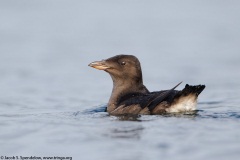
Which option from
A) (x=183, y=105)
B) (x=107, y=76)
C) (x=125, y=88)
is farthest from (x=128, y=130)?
(x=107, y=76)

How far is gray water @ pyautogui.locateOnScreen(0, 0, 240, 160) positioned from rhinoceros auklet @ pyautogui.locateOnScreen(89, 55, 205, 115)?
281 millimetres

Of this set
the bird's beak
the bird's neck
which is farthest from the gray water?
the bird's beak

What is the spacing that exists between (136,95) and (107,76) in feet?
22.2

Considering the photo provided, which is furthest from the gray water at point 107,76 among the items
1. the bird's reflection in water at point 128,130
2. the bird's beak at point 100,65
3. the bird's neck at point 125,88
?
the bird's beak at point 100,65

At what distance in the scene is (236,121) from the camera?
1038cm

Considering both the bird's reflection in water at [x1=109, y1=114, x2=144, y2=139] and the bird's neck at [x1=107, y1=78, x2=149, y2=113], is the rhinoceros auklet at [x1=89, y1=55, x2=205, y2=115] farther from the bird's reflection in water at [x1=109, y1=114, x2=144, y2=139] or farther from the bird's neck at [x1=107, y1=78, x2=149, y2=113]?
the bird's reflection in water at [x1=109, y1=114, x2=144, y2=139]

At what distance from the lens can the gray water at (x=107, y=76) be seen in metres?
9.06

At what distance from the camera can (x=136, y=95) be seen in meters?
12.1

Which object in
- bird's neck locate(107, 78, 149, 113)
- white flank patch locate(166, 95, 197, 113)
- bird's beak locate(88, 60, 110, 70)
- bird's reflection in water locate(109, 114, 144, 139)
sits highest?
bird's beak locate(88, 60, 110, 70)

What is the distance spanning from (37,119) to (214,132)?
3.41 m

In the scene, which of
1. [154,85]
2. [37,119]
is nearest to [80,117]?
[37,119]

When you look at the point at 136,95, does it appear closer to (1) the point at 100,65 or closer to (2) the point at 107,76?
(1) the point at 100,65

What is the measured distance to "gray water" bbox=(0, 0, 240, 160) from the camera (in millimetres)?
9062

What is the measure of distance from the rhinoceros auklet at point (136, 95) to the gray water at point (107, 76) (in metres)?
0.28
